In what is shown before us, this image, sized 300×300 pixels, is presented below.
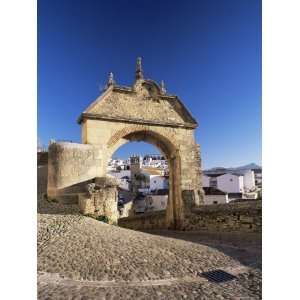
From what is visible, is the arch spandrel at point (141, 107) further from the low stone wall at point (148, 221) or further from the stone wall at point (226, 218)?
the low stone wall at point (148, 221)

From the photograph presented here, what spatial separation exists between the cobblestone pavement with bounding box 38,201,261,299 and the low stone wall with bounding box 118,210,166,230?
6.93 m

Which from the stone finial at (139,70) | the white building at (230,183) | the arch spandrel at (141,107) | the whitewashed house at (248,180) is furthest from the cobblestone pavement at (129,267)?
the whitewashed house at (248,180)

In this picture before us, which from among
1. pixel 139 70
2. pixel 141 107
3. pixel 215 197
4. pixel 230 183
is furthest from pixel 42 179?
pixel 230 183

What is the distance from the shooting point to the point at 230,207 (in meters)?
9.06

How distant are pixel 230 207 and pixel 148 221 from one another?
5.26 m

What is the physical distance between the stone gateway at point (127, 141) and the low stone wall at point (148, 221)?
1.25 feet

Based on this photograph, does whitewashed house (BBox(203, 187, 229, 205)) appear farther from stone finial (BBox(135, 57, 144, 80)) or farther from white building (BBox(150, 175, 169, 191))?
stone finial (BBox(135, 57, 144, 80))

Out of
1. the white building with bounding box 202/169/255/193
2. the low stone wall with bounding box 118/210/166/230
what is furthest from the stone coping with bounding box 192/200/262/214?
the white building with bounding box 202/169/255/193

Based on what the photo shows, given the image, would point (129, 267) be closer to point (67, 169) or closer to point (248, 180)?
point (67, 169)

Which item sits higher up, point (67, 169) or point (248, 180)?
Answer: point (67, 169)

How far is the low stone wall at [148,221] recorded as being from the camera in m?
12.2
